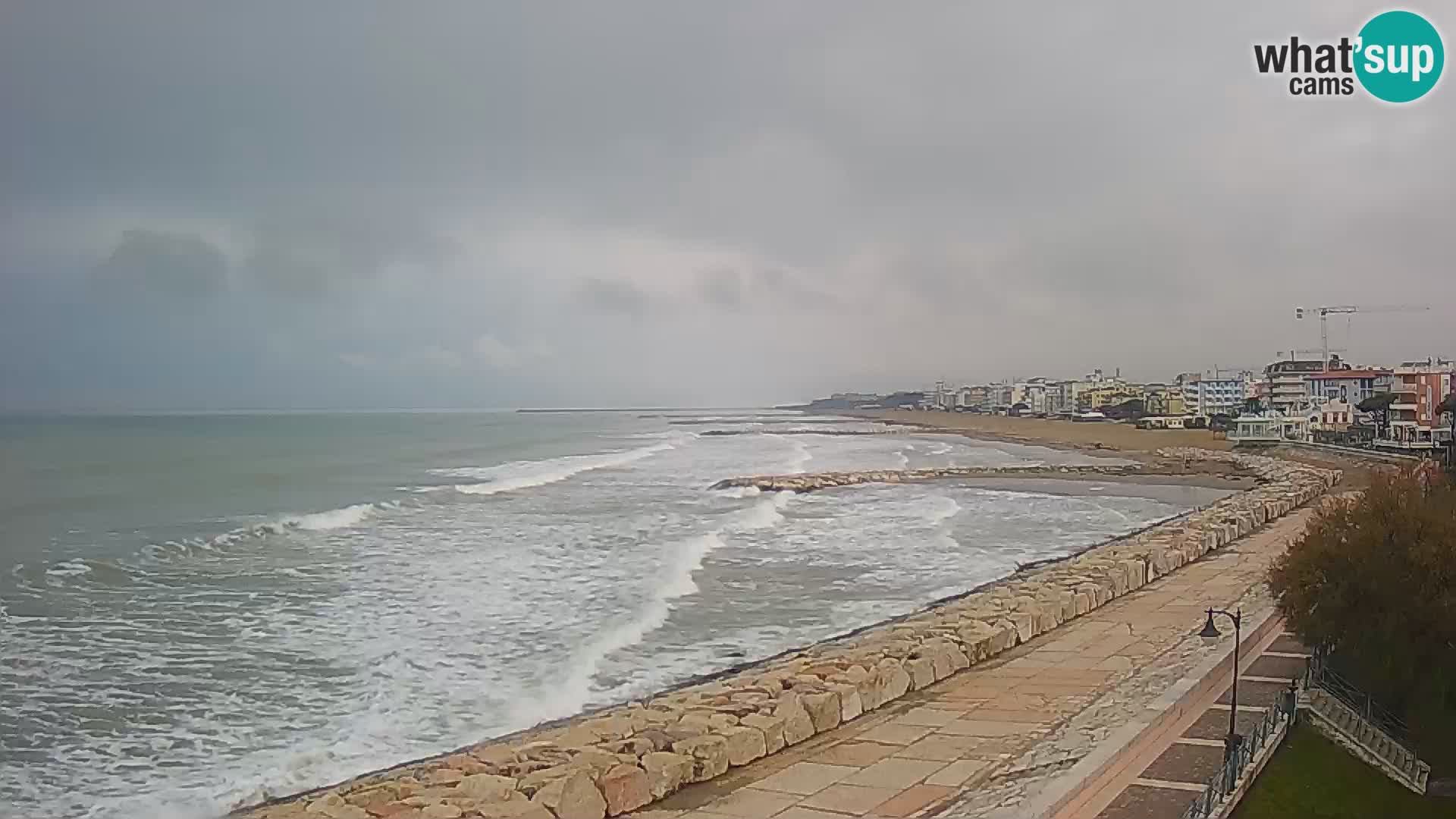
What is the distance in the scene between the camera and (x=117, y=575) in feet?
85.5

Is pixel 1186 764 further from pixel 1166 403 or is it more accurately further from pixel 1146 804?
pixel 1166 403

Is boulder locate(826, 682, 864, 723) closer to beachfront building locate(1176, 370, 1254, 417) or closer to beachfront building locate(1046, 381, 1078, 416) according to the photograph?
beachfront building locate(1176, 370, 1254, 417)

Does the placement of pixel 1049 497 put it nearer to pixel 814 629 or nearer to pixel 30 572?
pixel 814 629

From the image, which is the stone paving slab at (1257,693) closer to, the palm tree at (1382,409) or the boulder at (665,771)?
the boulder at (665,771)

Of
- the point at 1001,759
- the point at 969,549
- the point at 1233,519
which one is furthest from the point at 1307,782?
the point at 1233,519

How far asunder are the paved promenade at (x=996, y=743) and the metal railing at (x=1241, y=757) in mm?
247

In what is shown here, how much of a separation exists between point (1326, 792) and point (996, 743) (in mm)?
3075

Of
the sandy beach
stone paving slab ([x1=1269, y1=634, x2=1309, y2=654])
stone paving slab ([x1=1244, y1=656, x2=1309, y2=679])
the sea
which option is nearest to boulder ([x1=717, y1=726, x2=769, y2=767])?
the sea

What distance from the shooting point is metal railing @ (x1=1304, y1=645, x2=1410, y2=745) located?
11.6 metres

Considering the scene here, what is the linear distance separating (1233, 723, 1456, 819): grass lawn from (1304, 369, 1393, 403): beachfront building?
274 ft

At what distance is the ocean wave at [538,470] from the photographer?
50.1 m

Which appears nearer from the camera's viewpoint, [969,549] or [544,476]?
[969,549]

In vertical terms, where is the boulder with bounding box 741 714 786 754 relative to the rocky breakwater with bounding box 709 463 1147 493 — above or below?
above

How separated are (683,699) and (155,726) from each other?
21.1ft
